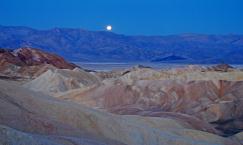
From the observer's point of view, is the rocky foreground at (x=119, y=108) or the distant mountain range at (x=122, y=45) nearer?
the rocky foreground at (x=119, y=108)

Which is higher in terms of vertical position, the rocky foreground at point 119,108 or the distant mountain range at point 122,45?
the distant mountain range at point 122,45

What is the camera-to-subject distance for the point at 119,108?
16125mm

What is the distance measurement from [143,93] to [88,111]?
8.76 metres

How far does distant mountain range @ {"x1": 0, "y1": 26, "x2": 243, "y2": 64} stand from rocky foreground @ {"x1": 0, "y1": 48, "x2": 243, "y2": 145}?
231 ft

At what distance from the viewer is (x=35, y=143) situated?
4688mm

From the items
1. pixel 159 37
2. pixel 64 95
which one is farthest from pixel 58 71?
pixel 159 37

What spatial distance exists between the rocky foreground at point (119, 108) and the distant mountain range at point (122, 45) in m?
70.3

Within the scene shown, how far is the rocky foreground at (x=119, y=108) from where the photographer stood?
7098 mm

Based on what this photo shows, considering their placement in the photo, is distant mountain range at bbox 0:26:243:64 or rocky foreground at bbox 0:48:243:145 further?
distant mountain range at bbox 0:26:243:64

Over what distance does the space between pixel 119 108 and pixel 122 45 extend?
94.6 meters

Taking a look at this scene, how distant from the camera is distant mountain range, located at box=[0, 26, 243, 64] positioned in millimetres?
100000

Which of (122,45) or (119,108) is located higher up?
(122,45)

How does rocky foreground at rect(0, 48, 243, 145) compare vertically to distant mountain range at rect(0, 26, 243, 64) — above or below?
below

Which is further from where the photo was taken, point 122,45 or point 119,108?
point 122,45
